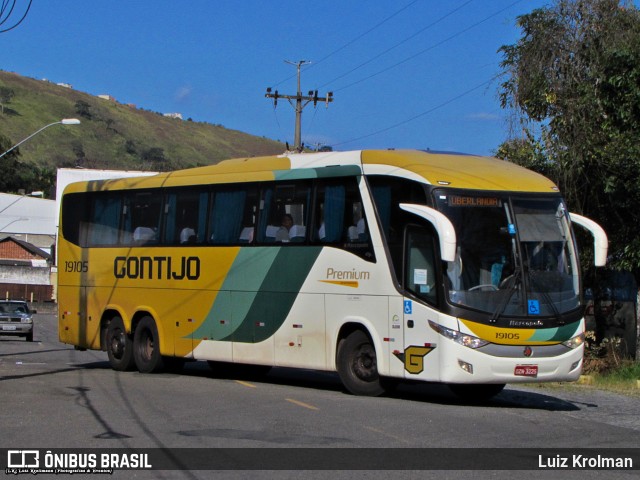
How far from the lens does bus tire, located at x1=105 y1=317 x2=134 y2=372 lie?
67.8ft

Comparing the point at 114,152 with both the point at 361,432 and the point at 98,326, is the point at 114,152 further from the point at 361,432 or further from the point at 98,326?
the point at 361,432

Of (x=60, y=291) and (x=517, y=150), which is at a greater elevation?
(x=517, y=150)

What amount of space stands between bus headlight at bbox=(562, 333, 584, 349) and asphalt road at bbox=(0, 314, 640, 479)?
99cm

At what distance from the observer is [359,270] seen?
15.7 m

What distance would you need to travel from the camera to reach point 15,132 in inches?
5379

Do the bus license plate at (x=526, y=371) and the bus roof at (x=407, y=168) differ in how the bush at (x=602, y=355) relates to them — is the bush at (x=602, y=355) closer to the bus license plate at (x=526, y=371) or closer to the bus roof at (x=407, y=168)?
the bus roof at (x=407, y=168)

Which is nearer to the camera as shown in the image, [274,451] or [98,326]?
[274,451]

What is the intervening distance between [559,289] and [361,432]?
462 centimetres

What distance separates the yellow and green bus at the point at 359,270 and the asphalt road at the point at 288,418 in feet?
2.45

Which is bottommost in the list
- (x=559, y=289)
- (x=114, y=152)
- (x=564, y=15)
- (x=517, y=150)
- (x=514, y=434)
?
(x=514, y=434)

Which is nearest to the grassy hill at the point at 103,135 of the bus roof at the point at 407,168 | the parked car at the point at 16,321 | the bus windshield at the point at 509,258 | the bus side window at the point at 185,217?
the parked car at the point at 16,321

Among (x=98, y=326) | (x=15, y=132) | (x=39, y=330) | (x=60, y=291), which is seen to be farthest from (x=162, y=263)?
(x=15, y=132)

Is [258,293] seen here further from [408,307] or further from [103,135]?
[103,135]

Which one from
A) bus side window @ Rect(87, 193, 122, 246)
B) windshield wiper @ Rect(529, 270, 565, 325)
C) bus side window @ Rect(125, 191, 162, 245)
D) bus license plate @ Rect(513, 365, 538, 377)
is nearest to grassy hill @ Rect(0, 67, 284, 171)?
bus side window @ Rect(87, 193, 122, 246)
